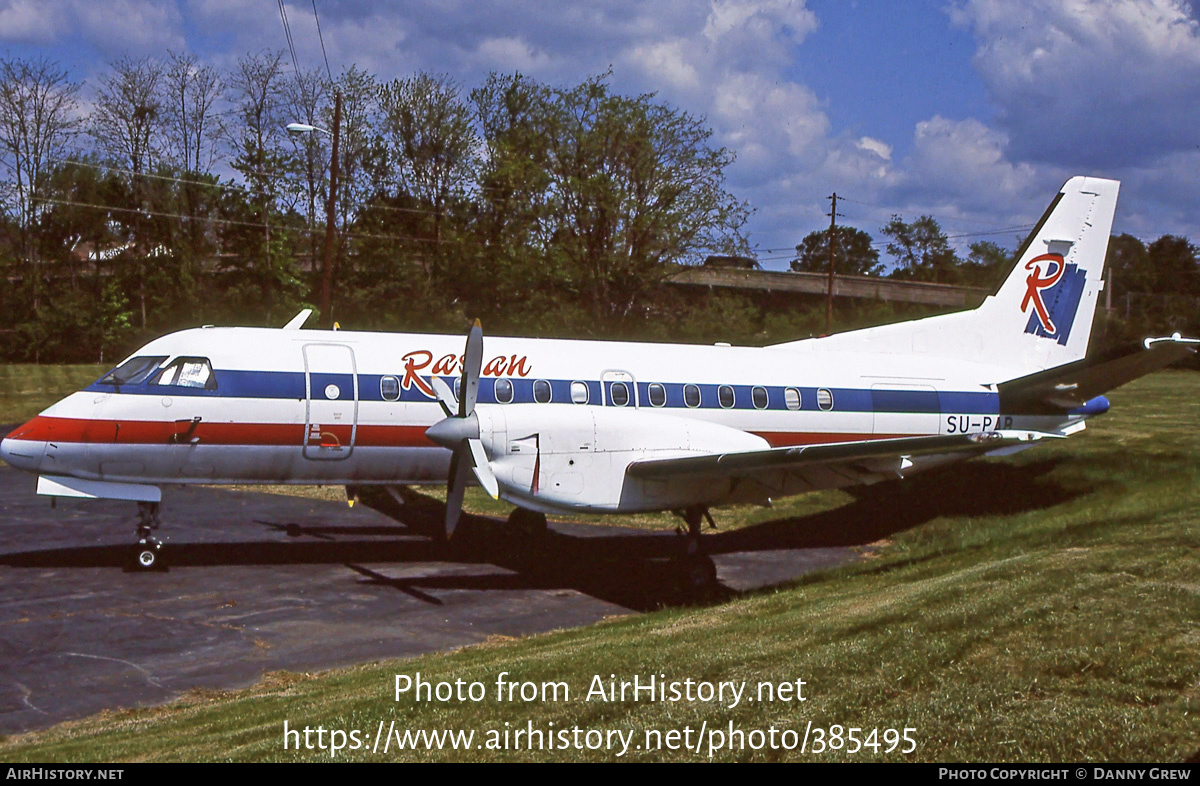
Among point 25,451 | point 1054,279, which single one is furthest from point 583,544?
point 1054,279

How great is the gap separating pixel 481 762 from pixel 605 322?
4931 cm

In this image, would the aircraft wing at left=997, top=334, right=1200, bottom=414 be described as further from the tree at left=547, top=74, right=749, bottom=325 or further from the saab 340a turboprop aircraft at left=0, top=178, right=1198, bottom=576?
the tree at left=547, top=74, right=749, bottom=325

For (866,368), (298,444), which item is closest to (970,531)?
(866,368)

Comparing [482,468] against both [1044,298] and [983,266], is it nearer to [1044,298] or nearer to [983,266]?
[1044,298]

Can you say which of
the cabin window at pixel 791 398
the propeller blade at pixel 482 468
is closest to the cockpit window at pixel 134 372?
the propeller blade at pixel 482 468

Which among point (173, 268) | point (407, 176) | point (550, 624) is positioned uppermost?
point (407, 176)

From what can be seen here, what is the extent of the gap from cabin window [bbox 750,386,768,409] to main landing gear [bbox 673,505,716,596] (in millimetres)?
3166

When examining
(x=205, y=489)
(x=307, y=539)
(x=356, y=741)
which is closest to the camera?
(x=356, y=741)

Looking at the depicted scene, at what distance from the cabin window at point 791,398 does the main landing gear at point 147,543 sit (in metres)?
12.3

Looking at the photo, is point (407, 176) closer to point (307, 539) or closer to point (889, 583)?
point (307, 539)

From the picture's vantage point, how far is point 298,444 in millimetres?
17766

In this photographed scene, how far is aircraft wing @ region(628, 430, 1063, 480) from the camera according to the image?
50.3 ft

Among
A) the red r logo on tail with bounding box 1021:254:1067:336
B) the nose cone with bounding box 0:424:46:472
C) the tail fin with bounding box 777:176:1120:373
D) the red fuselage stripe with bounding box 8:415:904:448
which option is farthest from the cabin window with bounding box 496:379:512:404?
the red r logo on tail with bounding box 1021:254:1067:336

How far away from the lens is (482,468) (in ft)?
50.4
